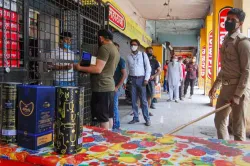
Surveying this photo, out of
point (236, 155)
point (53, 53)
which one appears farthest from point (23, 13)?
point (236, 155)

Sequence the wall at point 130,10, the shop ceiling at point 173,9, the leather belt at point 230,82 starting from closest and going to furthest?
the leather belt at point 230,82
the wall at point 130,10
the shop ceiling at point 173,9

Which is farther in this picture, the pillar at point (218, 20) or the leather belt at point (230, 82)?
the pillar at point (218, 20)

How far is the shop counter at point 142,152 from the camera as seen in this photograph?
3.05ft

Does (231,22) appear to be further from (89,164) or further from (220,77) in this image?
(89,164)

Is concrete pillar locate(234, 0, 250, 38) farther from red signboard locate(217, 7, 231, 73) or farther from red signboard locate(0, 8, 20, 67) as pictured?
red signboard locate(0, 8, 20, 67)

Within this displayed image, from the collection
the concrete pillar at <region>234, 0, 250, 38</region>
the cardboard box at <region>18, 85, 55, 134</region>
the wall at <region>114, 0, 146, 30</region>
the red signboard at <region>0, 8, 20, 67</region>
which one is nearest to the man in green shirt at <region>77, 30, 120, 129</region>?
the red signboard at <region>0, 8, 20, 67</region>

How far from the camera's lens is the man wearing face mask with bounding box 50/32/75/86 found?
232cm

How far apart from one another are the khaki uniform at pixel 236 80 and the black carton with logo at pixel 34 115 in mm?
A: 1881

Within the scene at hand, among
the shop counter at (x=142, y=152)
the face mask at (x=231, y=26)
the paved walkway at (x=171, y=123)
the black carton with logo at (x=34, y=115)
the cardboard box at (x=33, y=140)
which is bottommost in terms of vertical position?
the paved walkway at (x=171, y=123)

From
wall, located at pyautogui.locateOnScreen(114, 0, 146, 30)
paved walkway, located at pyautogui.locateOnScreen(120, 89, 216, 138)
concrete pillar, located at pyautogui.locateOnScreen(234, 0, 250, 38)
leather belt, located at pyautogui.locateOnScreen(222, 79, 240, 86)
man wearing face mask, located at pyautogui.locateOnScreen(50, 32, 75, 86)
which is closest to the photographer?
man wearing face mask, located at pyautogui.locateOnScreen(50, 32, 75, 86)

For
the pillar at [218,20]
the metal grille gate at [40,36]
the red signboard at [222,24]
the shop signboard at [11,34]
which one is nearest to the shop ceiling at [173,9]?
the pillar at [218,20]

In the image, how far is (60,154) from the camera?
3.18ft

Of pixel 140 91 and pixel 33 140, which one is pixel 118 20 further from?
pixel 33 140

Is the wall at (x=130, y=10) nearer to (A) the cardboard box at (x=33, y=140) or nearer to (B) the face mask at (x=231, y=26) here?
(B) the face mask at (x=231, y=26)
